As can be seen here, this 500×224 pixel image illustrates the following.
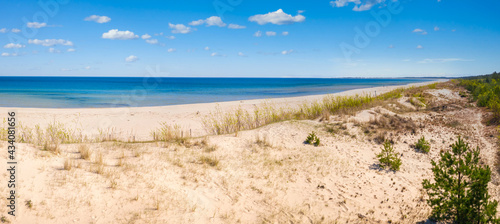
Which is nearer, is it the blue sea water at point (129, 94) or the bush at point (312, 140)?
the bush at point (312, 140)

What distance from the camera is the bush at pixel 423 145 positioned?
8875 millimetres

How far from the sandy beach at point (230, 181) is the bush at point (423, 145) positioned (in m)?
0.21

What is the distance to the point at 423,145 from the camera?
8.99 m

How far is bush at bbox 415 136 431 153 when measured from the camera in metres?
8.88

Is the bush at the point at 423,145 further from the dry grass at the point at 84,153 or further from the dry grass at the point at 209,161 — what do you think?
the dry grass at the point at 84,153

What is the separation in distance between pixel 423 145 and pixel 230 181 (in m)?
6.92

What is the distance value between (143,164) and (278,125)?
6.02 meters

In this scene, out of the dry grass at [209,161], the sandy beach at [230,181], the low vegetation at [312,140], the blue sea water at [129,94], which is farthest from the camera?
the blue sea water at [129,94]

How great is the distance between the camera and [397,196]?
6027mm

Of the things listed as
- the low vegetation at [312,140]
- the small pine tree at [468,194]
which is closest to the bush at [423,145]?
the low vegetation at [312,140]

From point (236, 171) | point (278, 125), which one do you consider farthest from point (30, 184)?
point (278, 125)

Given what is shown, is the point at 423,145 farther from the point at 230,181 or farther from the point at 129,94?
the point at 129,94

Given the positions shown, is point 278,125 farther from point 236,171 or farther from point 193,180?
point 193,180

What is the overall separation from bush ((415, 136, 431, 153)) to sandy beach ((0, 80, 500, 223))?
0.21 meters
